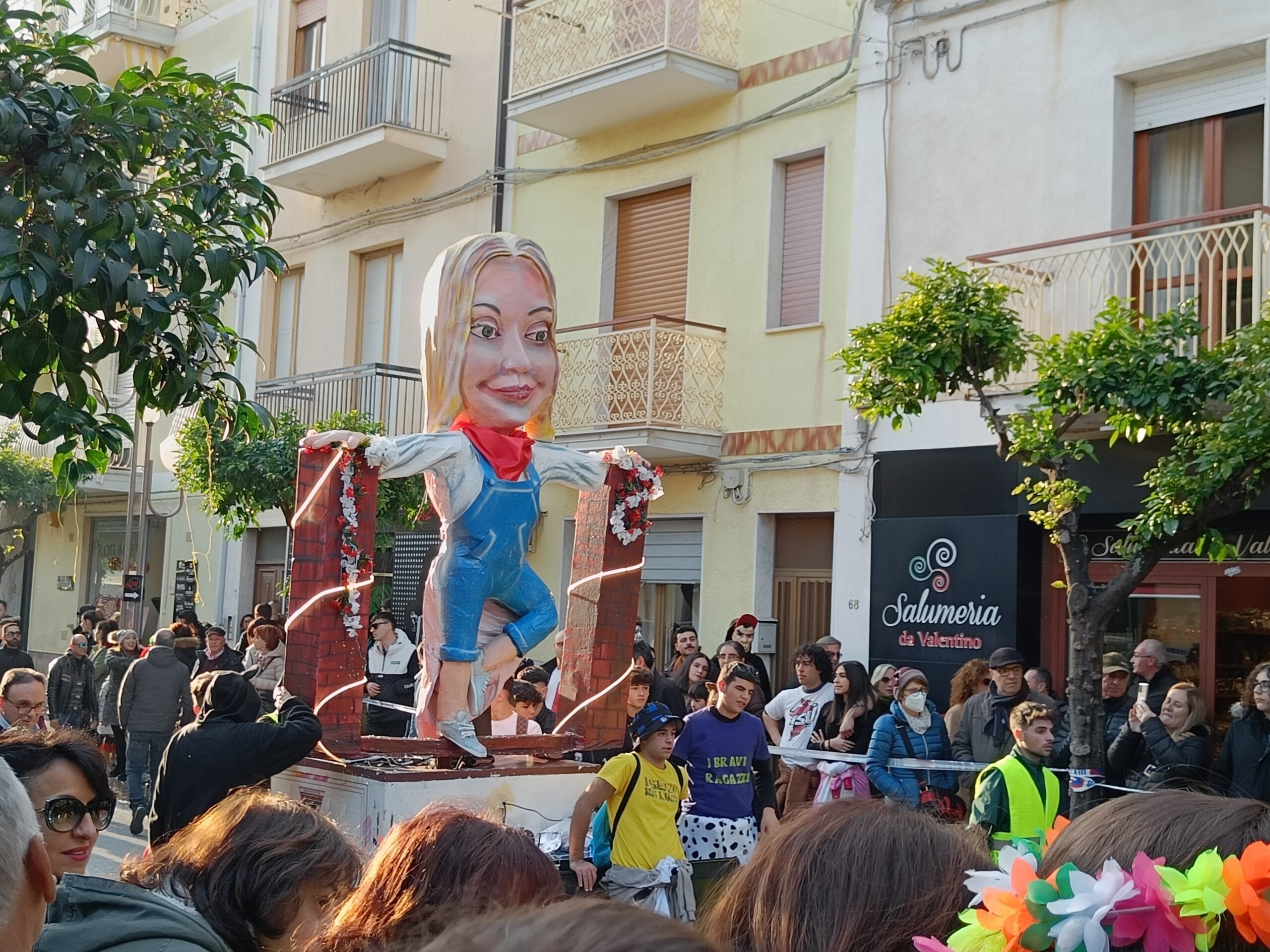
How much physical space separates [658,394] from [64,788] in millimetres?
11932

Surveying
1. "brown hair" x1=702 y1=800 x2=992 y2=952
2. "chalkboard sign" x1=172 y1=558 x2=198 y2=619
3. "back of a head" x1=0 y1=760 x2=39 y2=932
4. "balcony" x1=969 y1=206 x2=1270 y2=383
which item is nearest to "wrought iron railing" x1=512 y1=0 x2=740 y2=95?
"balcony" x1=969 y1=206 x2=1270 y2=383

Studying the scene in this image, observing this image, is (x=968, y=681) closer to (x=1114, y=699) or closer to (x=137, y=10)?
(x=1114, y=699)

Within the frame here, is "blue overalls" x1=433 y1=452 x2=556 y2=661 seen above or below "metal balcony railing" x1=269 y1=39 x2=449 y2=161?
below

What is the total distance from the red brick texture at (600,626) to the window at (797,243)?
19.7ft

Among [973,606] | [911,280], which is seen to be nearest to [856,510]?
[973,606]

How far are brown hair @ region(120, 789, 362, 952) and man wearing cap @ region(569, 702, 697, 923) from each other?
3621 mm

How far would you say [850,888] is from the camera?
229cm

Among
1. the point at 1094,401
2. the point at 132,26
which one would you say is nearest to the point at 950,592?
the point at 1094,401

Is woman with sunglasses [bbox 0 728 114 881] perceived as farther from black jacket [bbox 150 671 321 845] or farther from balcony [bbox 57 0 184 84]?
balcony [bbox 57 0 184 84]

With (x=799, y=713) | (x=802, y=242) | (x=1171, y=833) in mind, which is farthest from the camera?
(x=802, y=242)

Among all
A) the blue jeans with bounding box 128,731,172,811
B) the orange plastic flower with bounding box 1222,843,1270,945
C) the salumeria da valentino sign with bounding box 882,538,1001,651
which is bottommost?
the blue jeans with bounding box 128,731,172,811

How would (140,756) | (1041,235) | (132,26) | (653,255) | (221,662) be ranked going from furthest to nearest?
(132,26) → (653,255) → (221,662) → (1041,235) → (140,756)

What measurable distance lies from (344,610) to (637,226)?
9.25m

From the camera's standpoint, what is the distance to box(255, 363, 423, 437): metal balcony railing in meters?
18.1
